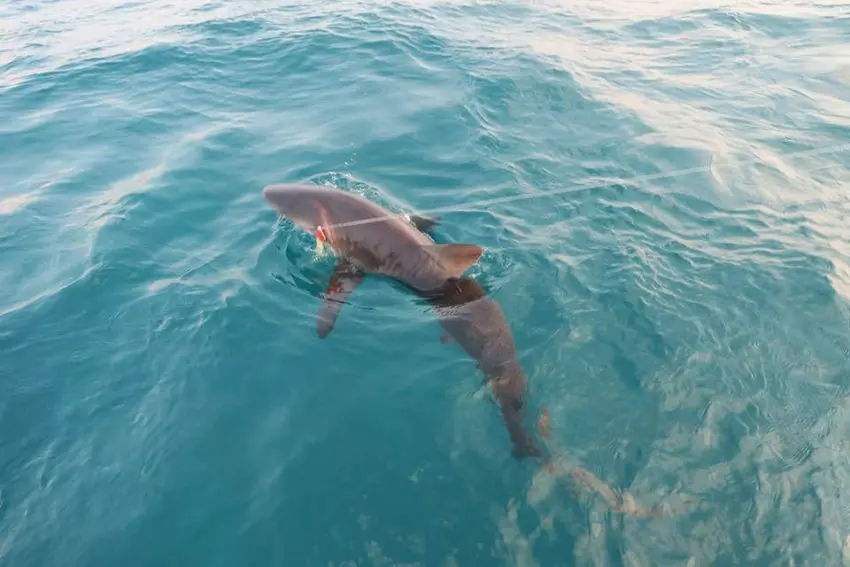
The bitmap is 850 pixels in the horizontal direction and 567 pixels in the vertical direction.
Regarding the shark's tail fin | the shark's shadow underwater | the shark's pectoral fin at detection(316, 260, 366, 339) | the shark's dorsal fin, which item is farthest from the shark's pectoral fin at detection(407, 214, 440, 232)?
the shark's tail fin

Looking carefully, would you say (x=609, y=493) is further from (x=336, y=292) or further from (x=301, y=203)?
(x=301, y=203)

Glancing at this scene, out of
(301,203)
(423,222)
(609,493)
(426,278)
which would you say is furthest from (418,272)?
(609,493)

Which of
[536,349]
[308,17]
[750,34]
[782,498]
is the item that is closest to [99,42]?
[308,17]

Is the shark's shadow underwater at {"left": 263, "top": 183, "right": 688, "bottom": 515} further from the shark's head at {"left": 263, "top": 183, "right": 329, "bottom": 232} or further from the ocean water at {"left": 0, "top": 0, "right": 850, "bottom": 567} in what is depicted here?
the ocean water at {"left": 0, "top": 0, "right": 850, "bottom": 567}

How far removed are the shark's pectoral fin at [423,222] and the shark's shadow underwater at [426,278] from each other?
17 millimetres

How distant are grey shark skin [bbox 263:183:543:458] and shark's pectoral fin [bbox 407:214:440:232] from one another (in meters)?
0.02

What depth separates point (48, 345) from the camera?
7.66 meters

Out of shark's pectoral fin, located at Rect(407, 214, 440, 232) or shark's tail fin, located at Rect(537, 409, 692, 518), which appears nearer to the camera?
shark's tail fin, located at Rect(537, 409, 692, 518)

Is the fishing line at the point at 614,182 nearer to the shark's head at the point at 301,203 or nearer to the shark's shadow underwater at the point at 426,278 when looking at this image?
the shark's shadow underwater at the point at 426,278

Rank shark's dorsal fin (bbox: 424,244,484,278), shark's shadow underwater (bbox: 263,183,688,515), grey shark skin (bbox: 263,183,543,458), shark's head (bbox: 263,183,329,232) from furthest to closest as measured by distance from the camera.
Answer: shark's head (bbox: 263,183,329,232), shark's dorsal fin (bbox: 424,244,484,278), grey shark skin (bbox: 263,183,543,458), shark's shadow underwater (bbox: 263,183,688,515)

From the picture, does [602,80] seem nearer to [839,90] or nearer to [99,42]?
[839,90]

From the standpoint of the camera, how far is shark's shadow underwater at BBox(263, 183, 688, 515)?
6270 millimetres

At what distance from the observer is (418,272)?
7.78 meters

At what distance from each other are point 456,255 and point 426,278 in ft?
2.35
